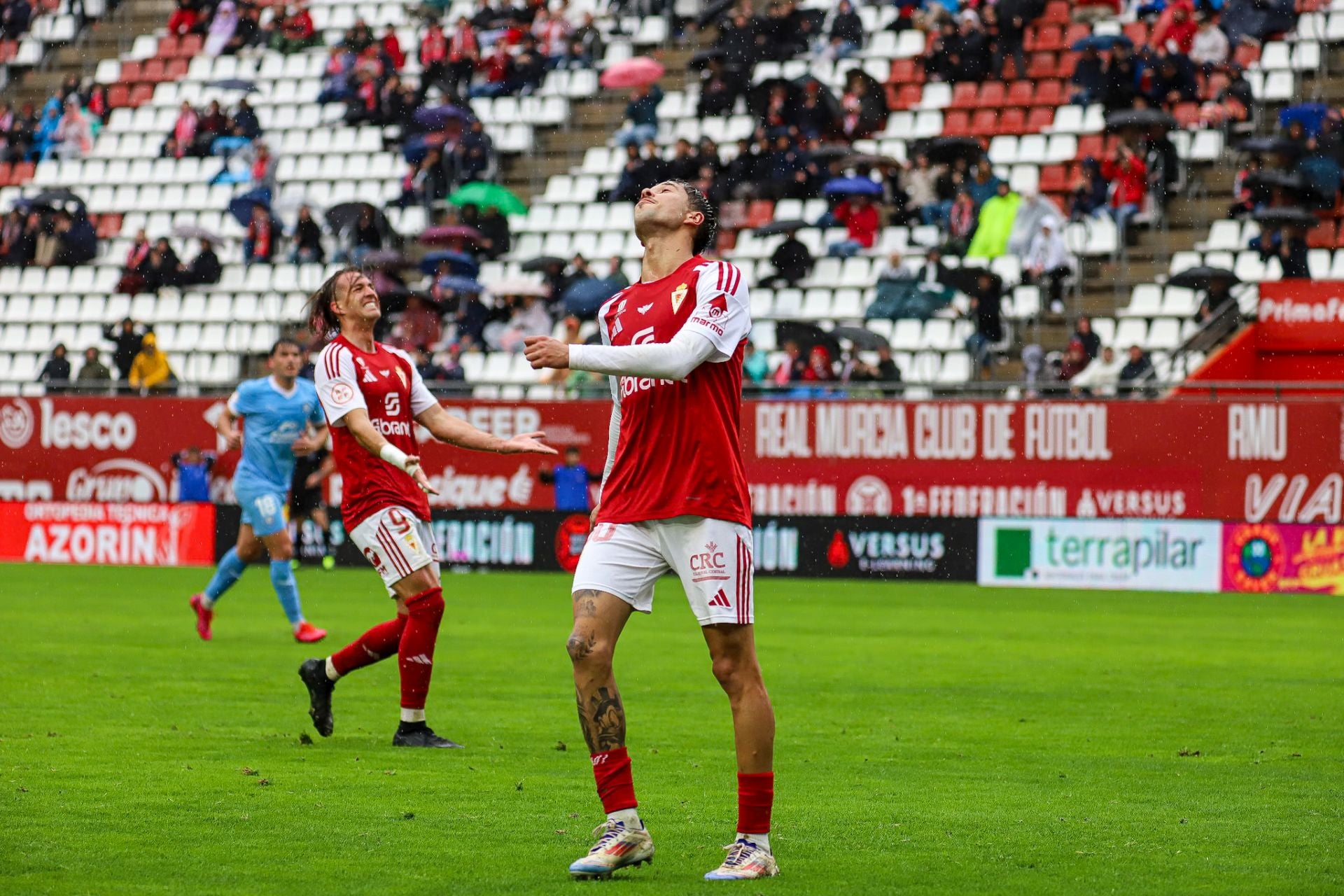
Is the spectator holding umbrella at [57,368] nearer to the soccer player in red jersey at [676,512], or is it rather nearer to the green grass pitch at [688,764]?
the green grass pitch at [688,764]

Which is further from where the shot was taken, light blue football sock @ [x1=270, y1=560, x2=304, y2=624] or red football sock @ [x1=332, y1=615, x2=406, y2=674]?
light blue football sock @ [x1=270, y1=560, x2=304, y2=624]

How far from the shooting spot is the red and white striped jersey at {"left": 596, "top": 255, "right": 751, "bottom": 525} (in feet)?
22.4

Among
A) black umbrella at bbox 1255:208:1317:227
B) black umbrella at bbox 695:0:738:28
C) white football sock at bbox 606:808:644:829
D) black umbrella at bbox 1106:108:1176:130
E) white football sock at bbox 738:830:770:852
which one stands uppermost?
black umbrella at bbox 695:0:738:28

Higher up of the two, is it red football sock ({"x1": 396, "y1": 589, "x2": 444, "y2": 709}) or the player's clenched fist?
the player's clenched fist

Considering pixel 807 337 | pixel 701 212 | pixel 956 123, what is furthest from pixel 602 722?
pixel 956 123

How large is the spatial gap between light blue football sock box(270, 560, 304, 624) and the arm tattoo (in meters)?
9.47

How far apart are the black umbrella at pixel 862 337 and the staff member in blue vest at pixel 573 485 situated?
4.07 metres

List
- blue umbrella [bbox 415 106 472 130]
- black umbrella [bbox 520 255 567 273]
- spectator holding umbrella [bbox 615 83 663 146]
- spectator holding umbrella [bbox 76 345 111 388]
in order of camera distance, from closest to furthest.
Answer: black umbrella [bbox 520 255 567 273], spectator holding umbrella [bbox 76 345 111 388], spectator holding umbrella [bbox 615 83 663 146], blue umbrella [bbox 415 106 472 130]

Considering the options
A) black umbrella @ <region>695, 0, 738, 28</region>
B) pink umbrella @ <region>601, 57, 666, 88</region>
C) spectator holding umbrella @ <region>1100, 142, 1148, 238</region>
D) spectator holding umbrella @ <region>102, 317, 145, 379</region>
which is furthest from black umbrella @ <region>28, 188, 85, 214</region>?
spectator holding umbrella @ <region>1100, 142, 1148, 238</region>

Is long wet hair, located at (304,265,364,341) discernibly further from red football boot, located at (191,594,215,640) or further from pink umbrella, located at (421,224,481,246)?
pink umbrella, located at (421,224,481,246)

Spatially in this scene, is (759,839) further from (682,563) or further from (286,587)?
(286,587)

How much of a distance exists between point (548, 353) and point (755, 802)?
5.65 feet

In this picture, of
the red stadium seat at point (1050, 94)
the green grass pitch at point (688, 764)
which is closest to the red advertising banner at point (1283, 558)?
the green grass pitch at point (688, 764)

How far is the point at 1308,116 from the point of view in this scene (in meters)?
27.1
